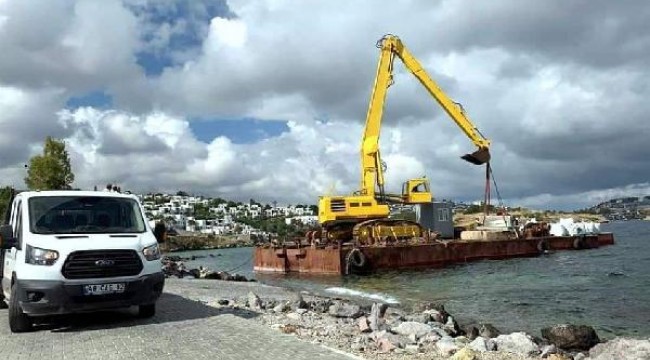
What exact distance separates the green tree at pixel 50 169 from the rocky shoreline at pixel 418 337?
3282cm

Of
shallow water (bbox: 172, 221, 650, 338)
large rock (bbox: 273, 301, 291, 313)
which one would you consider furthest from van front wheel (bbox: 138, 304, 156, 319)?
shallow water (bbox: 172, 221, 650, 338)

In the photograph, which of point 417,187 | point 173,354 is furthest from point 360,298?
point 417,187

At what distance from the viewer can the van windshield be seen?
10.0m

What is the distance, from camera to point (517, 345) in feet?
36.1

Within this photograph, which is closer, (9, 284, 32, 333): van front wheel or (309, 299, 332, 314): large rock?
(9, 284, 32, 333): van front wheel

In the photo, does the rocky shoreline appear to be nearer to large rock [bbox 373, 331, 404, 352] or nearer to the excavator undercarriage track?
large rock [bbox 373, 331, 404, 352]

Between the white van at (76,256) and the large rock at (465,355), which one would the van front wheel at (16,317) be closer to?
the white van at (76,256)

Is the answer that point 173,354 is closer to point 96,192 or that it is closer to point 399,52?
point 96,192

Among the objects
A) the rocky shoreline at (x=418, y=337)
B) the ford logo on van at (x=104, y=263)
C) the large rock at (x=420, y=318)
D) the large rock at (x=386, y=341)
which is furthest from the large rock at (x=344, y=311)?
the ford logo on van at (x=104, y=263)

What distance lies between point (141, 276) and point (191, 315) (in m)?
1.78

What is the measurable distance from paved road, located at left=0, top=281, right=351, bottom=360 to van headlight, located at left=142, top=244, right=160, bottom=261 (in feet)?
3.70

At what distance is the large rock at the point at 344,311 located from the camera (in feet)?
46.2

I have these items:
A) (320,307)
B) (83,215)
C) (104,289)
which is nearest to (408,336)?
(320,307)

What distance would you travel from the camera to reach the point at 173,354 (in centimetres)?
793
